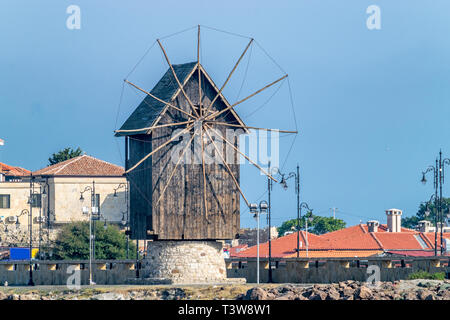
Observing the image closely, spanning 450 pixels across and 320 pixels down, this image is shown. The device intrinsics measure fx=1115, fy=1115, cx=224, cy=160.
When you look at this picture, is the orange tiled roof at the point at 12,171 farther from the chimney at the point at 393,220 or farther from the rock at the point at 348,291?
the rock at the point at 348,291

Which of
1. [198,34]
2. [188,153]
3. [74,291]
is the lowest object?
[74,291]

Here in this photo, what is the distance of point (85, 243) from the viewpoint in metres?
94.9

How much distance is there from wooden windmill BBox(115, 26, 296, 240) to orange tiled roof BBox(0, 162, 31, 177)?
5872 cm

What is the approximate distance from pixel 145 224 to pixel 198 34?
11.1 metres

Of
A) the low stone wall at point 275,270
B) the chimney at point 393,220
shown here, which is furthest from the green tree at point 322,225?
the low stone wall at point 275,270

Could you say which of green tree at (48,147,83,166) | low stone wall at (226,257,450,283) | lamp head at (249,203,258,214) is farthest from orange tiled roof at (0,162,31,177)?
lamp head at (249,203,258,214)

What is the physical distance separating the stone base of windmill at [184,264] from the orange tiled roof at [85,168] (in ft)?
157

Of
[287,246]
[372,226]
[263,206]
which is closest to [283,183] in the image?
[263,206]

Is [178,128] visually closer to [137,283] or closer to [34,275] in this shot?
[137,283]

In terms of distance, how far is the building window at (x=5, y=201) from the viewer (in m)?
110

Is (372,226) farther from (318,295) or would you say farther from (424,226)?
(318,295)
